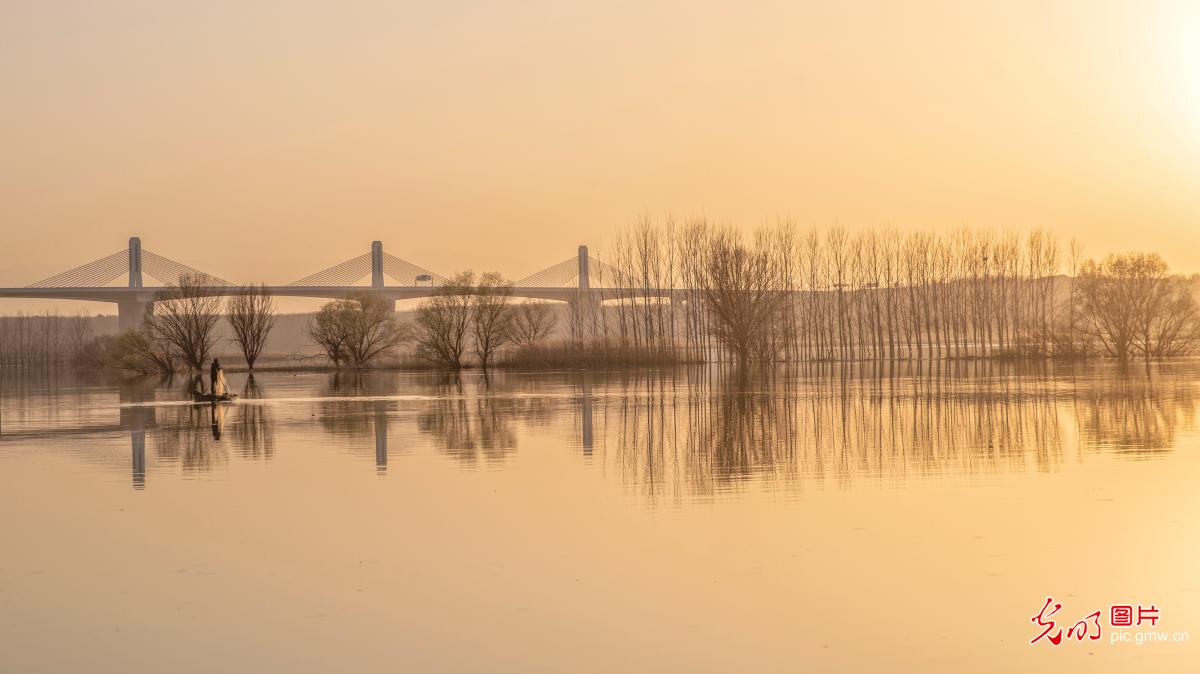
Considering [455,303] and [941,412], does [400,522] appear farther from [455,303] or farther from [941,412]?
[455,303]

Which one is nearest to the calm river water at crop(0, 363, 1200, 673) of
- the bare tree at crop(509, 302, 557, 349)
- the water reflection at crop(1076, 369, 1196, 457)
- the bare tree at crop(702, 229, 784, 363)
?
the water reflection at crop(1076, 369, 1196, 457)

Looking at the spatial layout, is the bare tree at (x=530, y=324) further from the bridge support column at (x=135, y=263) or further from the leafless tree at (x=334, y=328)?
the bridge support column at (x=135, y=263)

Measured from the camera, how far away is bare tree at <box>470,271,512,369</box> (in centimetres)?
5650

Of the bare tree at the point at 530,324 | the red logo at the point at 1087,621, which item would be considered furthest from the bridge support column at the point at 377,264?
the red logo at the point at 1087,621

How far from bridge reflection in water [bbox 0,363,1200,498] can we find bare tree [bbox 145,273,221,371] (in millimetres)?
27073

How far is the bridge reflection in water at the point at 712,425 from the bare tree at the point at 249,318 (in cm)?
2815

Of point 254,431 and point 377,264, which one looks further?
point 377,264

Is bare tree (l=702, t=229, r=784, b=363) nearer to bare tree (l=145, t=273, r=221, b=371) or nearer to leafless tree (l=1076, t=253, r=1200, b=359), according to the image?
leafless tree (l=1076, t=253, r=1200, b=359)

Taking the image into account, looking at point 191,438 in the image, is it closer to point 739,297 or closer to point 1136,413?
point 1136,413

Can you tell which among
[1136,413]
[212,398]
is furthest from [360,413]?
[1136,413]

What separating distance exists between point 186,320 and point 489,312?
15437 millimetres

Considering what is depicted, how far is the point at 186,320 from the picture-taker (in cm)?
6031

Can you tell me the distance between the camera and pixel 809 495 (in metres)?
11.1

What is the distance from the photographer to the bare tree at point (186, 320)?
2365 inches
